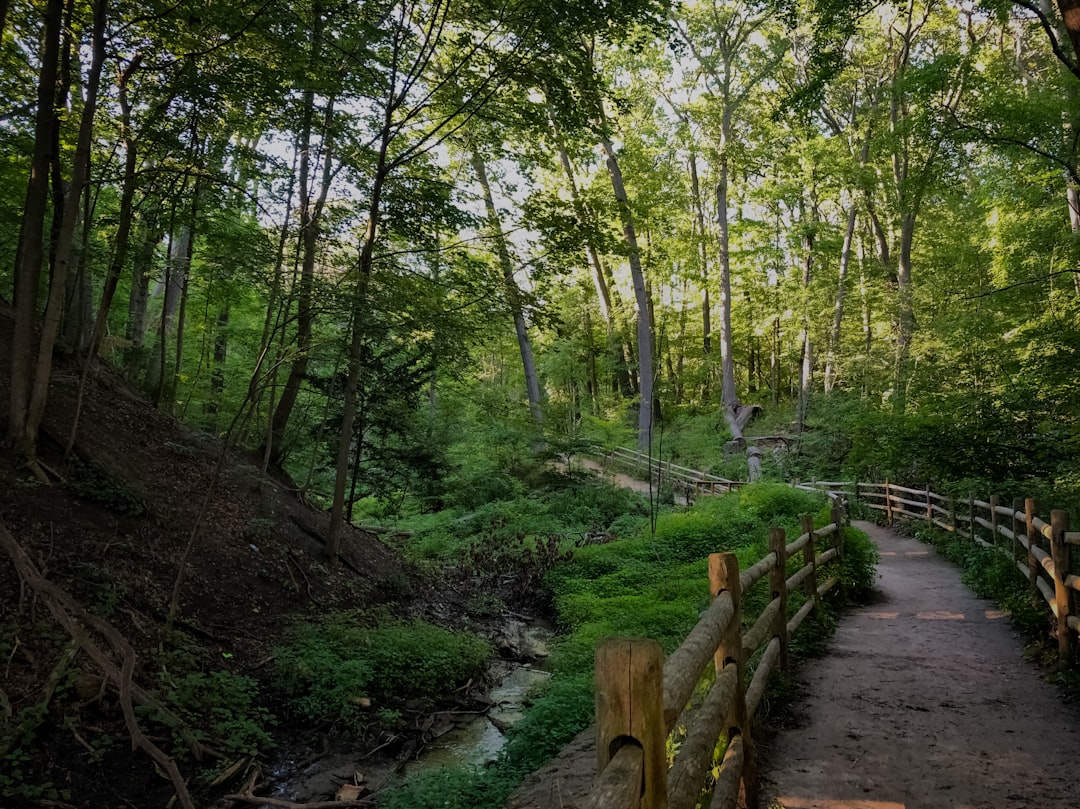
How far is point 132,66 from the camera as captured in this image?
712 cm

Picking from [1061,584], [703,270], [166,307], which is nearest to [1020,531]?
[1061,584]

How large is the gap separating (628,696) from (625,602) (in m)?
7.63

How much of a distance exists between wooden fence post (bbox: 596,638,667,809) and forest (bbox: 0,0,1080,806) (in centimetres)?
453

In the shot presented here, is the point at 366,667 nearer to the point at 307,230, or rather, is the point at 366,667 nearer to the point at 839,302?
the point at 307,230

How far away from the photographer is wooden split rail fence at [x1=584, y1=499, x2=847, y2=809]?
5.56 feet

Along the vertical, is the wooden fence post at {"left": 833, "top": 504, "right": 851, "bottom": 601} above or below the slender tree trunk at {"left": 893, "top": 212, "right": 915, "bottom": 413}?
below

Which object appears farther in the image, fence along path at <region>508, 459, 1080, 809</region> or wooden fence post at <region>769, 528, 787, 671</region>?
wooden fence post at <region>769, 528, 787, 671</region>

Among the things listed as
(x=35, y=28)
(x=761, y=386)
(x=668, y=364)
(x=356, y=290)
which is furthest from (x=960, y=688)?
(x=761, y=386)

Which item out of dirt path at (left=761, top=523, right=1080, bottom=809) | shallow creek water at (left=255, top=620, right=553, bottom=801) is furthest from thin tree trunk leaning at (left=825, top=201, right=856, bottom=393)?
shallow creek water at (left=255, top=620, right=553, bottom=801)

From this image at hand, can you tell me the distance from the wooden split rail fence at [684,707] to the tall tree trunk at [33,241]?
666cm

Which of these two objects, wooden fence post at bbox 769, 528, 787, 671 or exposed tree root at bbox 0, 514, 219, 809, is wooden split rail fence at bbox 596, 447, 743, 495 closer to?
wooden fence post at bbox 769, 528, 787, 671

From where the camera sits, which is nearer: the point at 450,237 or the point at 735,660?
the point at 735,660

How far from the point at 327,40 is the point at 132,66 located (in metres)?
2.28

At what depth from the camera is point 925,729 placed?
437 cm
